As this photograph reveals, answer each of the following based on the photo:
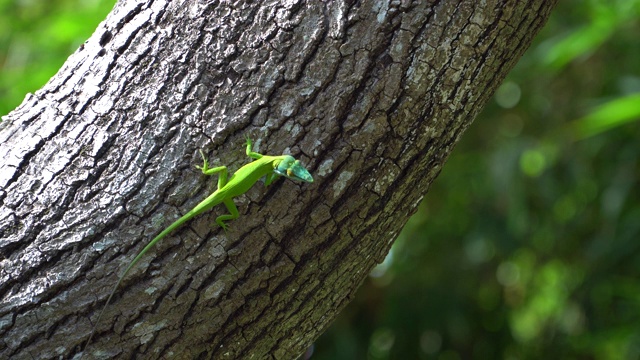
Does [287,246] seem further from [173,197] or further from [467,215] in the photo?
[467,215]

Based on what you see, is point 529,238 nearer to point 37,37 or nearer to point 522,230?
point 522,230

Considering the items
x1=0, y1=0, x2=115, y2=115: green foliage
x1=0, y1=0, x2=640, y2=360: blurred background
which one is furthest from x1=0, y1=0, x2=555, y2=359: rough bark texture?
x1=0, y1=0, x2=640, y2=360: blurred background

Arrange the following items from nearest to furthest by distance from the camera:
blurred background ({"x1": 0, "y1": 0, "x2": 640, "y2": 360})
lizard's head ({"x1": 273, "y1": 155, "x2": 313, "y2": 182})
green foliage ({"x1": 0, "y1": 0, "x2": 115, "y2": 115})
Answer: lizard's head ({"x1": 273, "y1": 155, "x2": 313, "y2": 182}), green foliage ({"x1": 0, "y1": 0, "x2": 115, "y2": 115}), blurred background ({"x1": 0, "y1": 0, "x2": 640, "y2": 360})

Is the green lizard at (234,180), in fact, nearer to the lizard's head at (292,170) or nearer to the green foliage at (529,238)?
the lizard's head at (292,170)

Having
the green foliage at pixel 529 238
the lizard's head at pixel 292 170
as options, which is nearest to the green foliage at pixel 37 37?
the lizard's head at pixel 292 170

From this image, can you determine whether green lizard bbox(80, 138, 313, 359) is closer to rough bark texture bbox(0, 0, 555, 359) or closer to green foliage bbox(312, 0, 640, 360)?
rough bark texture bbox(0, 0, 555, 359)

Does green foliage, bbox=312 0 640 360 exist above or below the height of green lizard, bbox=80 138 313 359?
below
